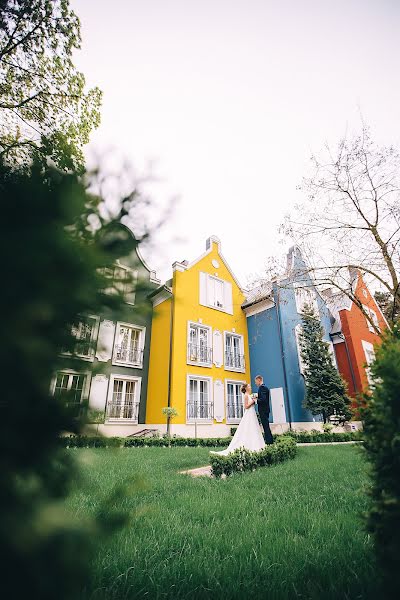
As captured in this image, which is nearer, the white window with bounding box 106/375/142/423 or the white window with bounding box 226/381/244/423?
the white window with bounding box 106/375/142/423

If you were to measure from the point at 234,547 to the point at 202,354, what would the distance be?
16121 millimetres

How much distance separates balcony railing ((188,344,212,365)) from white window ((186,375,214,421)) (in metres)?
1.00

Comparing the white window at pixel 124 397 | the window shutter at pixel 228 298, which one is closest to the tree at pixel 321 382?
the window shutter at pixel 228 298

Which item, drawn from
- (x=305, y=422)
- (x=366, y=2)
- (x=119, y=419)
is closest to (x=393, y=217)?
(x=366, y=2)

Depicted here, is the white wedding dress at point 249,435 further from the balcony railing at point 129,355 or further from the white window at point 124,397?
the balcony railing at point 129,355

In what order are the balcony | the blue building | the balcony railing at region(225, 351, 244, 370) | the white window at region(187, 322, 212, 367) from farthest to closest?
the balcony railing at region(225, 351, 244, 370)
the balcony
the blue building
the white window at region(187, 322, 212, 367)

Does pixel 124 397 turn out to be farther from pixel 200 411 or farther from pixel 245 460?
pixel 245 460

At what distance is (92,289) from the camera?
0.91 m

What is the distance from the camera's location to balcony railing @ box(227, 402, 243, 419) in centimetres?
1844

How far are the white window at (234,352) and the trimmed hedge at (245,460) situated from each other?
39.6 ft

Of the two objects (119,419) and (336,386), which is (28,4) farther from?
(336,386)

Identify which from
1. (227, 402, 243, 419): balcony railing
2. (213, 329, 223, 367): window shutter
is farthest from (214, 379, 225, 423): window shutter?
(213, 329, 223, 367): window shutter

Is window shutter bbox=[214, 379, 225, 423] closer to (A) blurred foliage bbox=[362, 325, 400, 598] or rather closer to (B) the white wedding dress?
(B) the white wedding dress

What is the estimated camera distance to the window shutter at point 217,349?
18.8 metres
